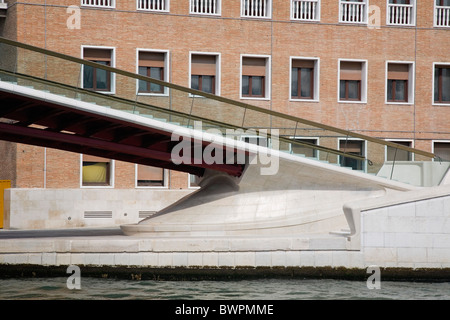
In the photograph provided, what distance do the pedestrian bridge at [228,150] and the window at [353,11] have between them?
9.88 metres

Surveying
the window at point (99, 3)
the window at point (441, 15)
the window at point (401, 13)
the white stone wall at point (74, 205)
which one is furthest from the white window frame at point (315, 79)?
the window at point (99, 3)

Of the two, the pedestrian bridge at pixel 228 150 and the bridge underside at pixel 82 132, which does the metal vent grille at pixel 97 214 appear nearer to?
the bridge underside at pixel 82 132

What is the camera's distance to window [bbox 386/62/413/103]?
94.0 feet

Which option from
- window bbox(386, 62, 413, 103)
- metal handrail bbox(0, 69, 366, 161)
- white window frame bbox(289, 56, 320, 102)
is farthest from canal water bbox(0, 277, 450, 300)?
window bbox(386, 62, 413, 103)

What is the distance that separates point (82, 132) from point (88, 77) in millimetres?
1439

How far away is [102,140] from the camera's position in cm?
1831

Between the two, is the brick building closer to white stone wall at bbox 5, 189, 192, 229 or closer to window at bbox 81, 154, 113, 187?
window at bbox 81, 154, 113, 187

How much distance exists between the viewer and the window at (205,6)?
27.0 m

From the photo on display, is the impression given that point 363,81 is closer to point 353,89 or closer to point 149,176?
point 353,89

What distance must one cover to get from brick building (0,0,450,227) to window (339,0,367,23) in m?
0.03

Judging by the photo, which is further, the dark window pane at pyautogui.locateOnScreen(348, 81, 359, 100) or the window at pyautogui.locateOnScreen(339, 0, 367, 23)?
the dark window pane at pyautogui.locateOnScreen(348, 81, 359, 100)
